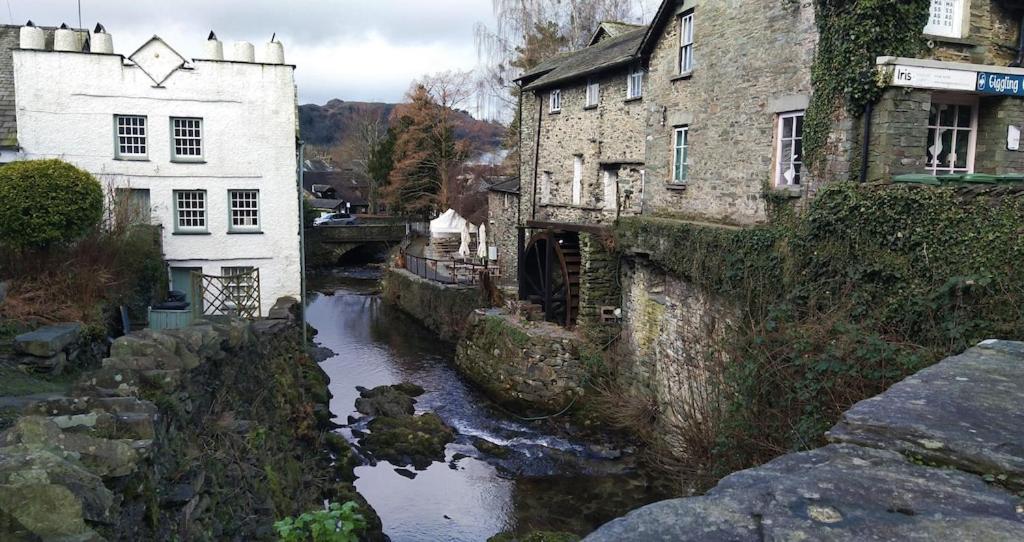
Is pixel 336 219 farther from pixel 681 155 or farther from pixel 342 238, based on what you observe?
pixel 681 155

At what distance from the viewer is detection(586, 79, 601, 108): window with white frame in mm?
20781

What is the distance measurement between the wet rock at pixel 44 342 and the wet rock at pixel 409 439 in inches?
280

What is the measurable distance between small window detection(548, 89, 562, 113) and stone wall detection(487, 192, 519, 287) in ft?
13.9

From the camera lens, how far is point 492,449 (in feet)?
51.6

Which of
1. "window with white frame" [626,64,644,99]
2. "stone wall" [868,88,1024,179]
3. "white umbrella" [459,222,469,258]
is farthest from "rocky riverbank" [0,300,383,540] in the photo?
"white umbrella" [459,222,469,258]

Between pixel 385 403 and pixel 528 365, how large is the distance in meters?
3.66

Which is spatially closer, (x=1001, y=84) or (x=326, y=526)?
(x=326, y=526)

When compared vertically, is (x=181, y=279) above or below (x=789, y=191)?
below

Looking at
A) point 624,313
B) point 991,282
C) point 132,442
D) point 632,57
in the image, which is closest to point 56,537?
point 132,442

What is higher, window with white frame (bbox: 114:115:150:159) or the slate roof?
the slate roof

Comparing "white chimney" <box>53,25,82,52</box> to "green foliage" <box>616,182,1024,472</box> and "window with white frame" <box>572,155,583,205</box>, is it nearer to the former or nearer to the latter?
"window with white frame" <box>572,155,583,205</box>

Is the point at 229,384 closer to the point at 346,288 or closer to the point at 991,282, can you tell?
the point at 991,282

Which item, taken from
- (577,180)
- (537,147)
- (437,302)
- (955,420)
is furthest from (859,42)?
(437,302)

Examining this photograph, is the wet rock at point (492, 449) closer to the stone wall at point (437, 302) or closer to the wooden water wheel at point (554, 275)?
the wooden water wheel at point (554, 275)
